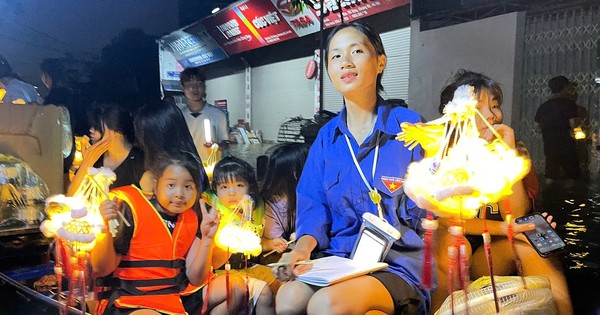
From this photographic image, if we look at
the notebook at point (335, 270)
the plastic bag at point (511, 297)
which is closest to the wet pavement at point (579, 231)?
the plastic bag at point (511, 297)

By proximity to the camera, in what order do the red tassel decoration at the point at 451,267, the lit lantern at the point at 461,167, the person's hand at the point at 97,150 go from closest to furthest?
the lit lantern at the point at 461,167 < the red tassel decoration at the point at 451,267 < the person's hand at the point at 97,150

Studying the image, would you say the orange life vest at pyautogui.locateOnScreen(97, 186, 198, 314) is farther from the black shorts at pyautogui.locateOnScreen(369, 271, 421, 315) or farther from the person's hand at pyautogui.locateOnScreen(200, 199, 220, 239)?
the black shorts at pyautogui.locateOnScreen(369, 271, 421, 315)

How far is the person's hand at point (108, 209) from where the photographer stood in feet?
7.96

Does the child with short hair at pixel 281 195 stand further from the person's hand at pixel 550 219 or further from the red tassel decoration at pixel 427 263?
the person's hand at pixel 550 219

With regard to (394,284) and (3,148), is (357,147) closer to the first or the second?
(394,284)

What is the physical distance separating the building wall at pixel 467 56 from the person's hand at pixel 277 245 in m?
0.87

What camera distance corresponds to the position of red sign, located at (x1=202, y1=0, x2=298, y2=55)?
2.31 m

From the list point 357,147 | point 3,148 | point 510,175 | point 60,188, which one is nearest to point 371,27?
point 357,147

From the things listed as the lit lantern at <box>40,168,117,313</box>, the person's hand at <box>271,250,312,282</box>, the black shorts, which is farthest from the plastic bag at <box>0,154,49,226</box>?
the black shorts

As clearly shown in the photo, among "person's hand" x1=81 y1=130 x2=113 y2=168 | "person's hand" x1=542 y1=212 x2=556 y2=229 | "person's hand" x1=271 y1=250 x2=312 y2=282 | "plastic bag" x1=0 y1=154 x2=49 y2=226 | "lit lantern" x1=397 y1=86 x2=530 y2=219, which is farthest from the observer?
"plastic bag" x1=0 y1=154 x2=49 y2=226

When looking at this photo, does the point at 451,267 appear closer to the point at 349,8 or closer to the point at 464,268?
the point at 464,268

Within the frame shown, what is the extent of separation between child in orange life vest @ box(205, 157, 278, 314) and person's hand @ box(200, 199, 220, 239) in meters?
0.02

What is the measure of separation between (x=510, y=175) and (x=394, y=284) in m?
0.63

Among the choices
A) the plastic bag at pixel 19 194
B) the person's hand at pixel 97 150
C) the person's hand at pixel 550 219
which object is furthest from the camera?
the plastic bag at pixel 19 194
